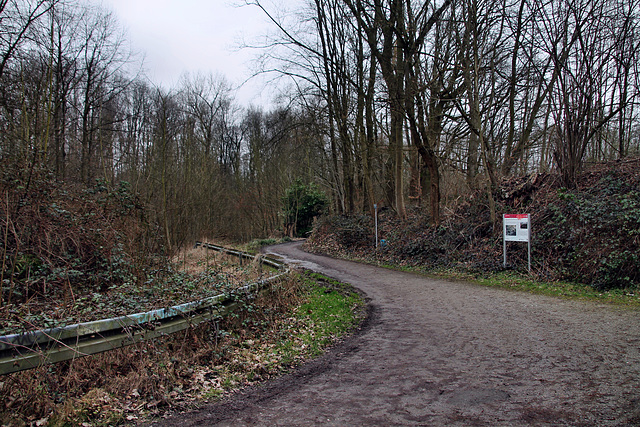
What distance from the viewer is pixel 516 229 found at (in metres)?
12.3

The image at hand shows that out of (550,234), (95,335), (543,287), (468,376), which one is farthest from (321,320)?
(550,234)

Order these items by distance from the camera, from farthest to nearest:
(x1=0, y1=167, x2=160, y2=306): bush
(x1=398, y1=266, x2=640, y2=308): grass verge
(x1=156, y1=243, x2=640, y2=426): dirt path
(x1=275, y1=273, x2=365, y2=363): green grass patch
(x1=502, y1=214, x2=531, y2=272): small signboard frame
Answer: (x1=502, y1=214, x2=531, y2=272): small signboard frame < (x1=398, y1=266, x2=640, y2=308): grass verge < (x1=0, y1=167, x2=160, y2=306): bush < (x1=275, y1=273, x2=365, y2=363): green grass patch < (x1=156, y1=243, x2=640, y2=426): dirt path

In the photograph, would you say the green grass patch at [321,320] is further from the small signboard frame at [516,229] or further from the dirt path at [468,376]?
the small signboard frame at [516,229]

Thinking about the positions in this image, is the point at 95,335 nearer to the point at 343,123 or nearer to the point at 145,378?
the point at 145,378

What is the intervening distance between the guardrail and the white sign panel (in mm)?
9650

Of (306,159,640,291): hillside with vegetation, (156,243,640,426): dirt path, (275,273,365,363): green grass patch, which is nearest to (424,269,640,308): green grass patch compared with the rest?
(306,159,640,291): hillside with vegetation

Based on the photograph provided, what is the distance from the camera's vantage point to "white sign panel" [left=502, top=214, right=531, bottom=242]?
11984mm

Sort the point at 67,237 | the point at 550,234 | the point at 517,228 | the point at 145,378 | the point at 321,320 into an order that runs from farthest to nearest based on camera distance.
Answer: the point at 517,228, the point at 550,234, the point at 67,237, the point at 321,320, the point at 145,378

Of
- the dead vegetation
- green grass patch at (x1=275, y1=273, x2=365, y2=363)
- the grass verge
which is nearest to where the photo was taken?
the dead vegetation

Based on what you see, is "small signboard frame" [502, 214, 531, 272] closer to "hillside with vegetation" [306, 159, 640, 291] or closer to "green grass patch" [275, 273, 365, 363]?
"hillside with vegetation" [306, 159, 640, 291]

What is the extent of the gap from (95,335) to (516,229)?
37.9ft

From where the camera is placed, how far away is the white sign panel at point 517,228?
12.0 m

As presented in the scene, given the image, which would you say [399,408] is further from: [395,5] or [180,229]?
[395,5]

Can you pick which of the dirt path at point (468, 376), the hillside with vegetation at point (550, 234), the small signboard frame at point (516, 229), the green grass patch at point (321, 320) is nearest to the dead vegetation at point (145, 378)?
the green grass patch at point (321, 320)
